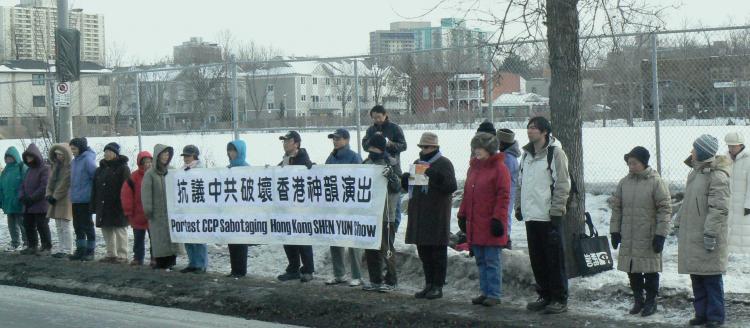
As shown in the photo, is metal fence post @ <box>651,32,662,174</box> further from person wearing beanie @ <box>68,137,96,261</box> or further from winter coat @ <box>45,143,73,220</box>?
winter coat @ <box>45,143,73,220</box>

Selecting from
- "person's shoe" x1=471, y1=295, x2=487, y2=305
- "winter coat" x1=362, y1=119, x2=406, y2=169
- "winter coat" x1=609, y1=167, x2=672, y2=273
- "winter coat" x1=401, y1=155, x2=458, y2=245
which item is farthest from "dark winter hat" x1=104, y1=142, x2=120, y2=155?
"winter coat" x1=609, y1=167, x2=672, y2=273

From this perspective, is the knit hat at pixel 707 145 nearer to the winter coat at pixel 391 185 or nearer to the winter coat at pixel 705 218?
the winter coat at pixel 705 218

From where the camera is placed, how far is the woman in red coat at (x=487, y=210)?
33.1ft

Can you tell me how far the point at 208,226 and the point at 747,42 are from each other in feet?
23.4

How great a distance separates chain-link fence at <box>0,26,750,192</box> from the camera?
1297 cm

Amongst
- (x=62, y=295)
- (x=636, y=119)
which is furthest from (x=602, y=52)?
(x=62, y=295)

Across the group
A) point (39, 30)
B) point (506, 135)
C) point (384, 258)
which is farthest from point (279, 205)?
point (39, 30)

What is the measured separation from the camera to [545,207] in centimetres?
977

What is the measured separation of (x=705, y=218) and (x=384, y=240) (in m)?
3.80

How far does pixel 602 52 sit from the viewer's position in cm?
1356

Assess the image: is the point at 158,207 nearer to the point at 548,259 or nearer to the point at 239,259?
the point at 239,259

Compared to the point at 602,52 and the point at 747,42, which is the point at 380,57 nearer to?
the point at 602,52

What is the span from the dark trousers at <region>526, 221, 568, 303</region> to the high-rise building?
14.7m

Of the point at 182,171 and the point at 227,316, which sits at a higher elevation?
the point at 182,171
